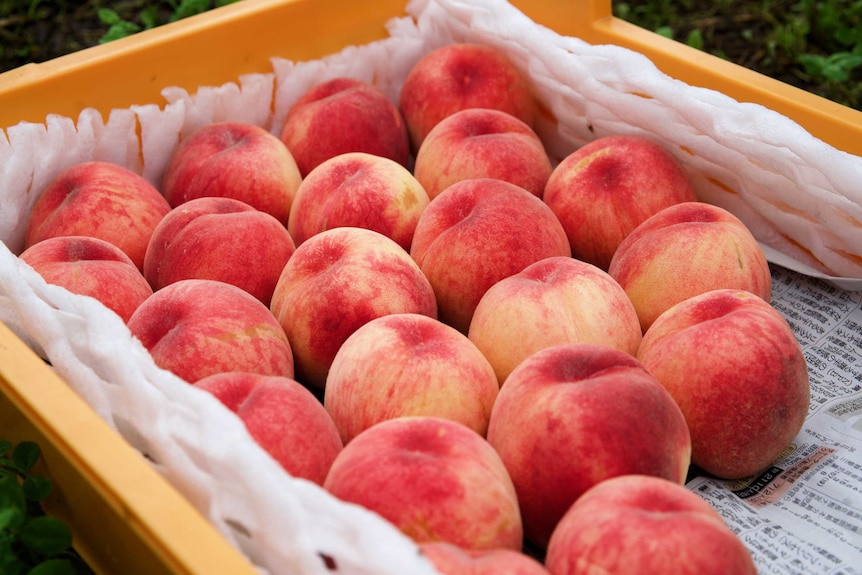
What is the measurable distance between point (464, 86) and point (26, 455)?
3.25 feet

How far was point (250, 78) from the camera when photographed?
1.64 metres

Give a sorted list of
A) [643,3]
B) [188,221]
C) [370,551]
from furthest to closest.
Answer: [643,3], [188,221], [370,551]

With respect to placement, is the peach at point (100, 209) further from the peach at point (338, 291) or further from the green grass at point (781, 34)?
the green grass at point (781, 34)

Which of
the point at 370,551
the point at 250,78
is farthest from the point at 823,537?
the point at 250,78

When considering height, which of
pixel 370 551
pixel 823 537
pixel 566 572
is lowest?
pixel 823 537

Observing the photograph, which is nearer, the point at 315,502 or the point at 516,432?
the point at 315,502

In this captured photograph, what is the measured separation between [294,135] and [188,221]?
34cm

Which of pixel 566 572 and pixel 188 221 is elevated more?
pixel 188 221

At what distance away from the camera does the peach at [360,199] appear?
132 cm

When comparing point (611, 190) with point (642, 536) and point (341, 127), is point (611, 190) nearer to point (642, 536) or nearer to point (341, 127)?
point (341, 127)

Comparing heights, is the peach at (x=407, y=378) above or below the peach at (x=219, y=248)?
below

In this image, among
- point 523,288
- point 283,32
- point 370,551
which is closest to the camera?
point 370,551

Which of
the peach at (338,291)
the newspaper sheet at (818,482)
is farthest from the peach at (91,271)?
the newspaper sheet at (818,482)

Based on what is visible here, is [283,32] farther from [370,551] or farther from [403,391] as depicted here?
[370,551]
